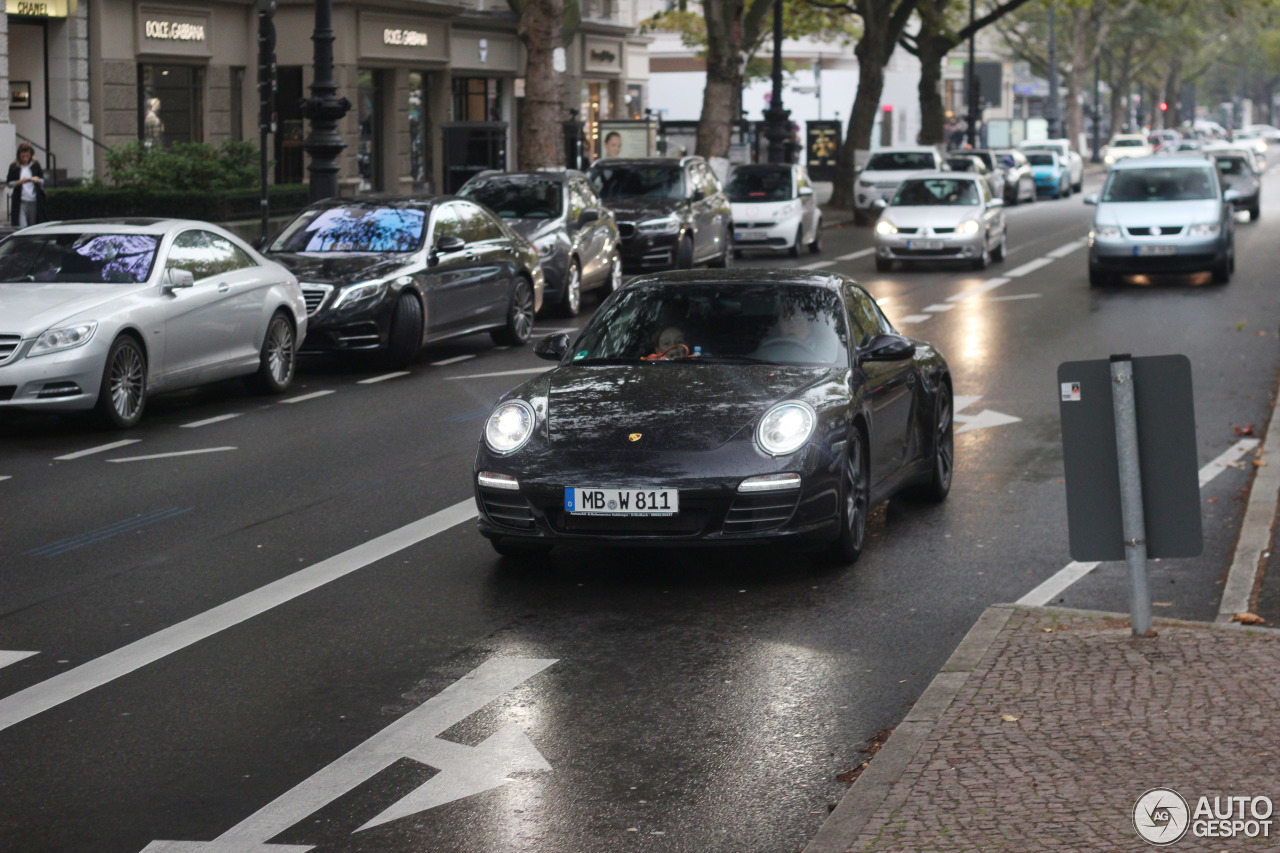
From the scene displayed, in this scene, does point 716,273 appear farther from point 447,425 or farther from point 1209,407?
point 1209,407

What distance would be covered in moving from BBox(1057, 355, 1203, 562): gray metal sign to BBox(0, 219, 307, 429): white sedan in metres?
8.19

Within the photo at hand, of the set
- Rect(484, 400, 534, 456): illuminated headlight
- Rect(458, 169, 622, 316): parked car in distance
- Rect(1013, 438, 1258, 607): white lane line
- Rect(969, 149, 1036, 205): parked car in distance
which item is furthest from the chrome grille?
Rect(969, 149, 1036, 205): parked car in distance

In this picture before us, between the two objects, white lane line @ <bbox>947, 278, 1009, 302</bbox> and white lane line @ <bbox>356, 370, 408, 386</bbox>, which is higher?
white lane line @ <bbox>947, 278, 1009, 302</bbox>

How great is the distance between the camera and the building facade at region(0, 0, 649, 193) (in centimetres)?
3356

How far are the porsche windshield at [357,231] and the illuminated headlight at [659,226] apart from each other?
8.43m

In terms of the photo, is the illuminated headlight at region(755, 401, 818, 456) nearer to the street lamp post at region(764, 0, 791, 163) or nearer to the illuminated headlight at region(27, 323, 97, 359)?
the illuminated headlight at region(27, 323, 97, 359)

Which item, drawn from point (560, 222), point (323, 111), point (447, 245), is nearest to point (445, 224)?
point (447, 245)

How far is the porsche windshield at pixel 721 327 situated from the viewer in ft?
31.5

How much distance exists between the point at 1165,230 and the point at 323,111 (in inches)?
442

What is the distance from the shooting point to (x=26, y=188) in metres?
27.2

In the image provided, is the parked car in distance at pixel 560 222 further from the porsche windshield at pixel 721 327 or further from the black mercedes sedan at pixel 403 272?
the porsche windshield at pixel 721 327

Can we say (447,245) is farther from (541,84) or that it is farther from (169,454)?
(541,84)

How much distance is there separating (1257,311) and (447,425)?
481 inches

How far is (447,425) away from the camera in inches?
544
